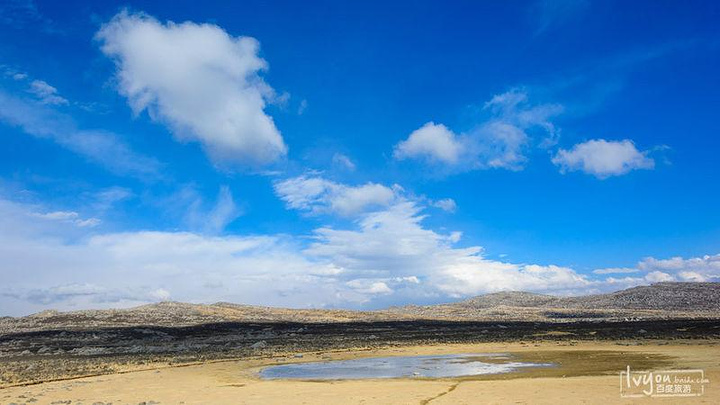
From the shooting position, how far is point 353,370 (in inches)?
1384

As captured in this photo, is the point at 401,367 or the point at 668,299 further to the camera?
the point at 668,299

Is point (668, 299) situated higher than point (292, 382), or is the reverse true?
point (668, 299)

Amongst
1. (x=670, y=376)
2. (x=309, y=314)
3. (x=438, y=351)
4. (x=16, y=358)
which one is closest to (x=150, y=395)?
(x=670, y=376)

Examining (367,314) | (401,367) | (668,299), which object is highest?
(668,299)

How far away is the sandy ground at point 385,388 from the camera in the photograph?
2116 centimetres

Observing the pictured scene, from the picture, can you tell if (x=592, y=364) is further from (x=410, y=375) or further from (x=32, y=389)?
(x=32, y=389)

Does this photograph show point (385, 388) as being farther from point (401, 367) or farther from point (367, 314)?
point (367, 314)

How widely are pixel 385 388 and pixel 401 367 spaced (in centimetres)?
1126

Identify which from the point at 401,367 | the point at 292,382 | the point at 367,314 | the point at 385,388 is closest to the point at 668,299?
the point at 367,314

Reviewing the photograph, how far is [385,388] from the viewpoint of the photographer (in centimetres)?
2520

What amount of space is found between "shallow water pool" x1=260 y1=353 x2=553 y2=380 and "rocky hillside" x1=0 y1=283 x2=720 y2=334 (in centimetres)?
7416

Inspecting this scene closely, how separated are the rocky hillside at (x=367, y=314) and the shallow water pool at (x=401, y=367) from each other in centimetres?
7416

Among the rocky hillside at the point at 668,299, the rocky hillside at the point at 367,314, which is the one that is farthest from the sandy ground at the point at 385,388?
the rocky hillside at the point at 668,299

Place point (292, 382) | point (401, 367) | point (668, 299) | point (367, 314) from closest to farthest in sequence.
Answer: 1. point (292, 382)
2. point (401, 367)
3. point (367, 314)
4. point (668, 299)
